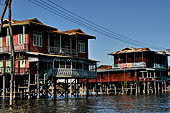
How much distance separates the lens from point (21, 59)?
41.2 metres

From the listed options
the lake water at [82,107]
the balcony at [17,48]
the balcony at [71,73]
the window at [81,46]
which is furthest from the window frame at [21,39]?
the window at [81,46]

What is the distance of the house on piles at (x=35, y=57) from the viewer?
40.6 m

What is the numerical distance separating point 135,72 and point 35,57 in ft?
87.3

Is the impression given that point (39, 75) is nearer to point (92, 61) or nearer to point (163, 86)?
point (92, 61)

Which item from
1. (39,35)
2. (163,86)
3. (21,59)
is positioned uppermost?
(39,35)

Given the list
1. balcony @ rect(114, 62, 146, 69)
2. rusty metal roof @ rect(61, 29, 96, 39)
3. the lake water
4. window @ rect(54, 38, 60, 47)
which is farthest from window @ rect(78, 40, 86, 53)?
the lake water

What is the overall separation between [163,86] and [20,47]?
39.9m

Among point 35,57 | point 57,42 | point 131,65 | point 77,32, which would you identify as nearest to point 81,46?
point 77,32

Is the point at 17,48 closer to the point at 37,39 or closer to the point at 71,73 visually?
the point at 37,39

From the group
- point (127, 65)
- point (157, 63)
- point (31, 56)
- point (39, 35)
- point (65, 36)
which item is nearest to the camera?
point (31, 56)

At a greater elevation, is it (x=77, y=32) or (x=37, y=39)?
(x=77, y=32)

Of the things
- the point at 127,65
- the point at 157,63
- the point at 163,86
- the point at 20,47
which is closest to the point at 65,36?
the point at 20,47

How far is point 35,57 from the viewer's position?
1591 inches

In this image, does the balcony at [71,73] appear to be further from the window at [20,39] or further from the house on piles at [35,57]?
the window at [20,39]
